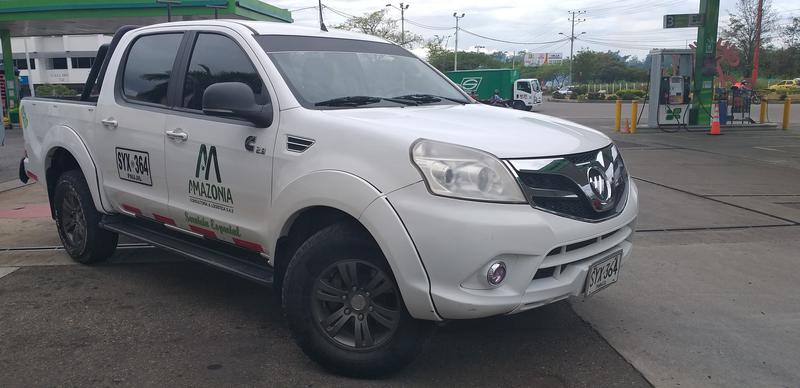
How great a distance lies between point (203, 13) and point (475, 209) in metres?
21.7

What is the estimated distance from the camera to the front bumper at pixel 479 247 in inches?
113

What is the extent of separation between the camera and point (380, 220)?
9.80 ft

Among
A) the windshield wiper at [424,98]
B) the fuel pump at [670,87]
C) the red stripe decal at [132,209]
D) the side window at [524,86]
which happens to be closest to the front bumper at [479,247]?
the windshield wiper at [424,98]

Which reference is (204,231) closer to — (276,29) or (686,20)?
(276,29)

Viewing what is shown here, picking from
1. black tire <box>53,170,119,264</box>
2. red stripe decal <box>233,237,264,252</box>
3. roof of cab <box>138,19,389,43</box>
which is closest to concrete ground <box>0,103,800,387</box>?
black tire <box>53,170,119,264</box>

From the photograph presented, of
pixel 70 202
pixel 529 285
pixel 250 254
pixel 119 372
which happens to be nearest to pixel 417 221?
pixel 529 285

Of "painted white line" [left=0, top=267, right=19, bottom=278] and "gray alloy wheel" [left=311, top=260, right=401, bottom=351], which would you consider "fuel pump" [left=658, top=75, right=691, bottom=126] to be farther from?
"gray alloy wheel" [left=311, top=260, right=401, bottom=351]

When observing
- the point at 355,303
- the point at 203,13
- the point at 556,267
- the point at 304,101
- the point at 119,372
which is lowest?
the point at 119,372

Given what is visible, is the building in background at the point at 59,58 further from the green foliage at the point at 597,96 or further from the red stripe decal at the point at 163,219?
the red stripe decal at the point at 163,219

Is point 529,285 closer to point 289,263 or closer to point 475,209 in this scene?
point 475,209

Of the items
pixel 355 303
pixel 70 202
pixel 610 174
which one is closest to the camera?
pixel 355 303

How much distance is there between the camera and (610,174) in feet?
11.5

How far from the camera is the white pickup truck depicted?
9.63ft

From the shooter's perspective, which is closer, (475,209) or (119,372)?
(475,209)
